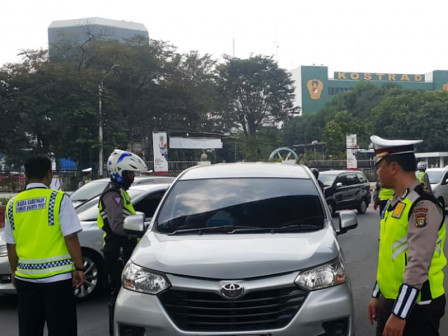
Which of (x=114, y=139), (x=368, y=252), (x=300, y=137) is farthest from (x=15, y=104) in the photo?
(x=300, y=137)

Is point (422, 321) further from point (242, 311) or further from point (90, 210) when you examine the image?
point (90, 210)

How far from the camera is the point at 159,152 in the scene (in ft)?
111

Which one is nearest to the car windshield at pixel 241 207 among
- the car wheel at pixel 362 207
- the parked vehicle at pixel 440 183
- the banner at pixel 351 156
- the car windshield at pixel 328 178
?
the car windshield at pixel 328 178

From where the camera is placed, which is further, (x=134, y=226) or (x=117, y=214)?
(x=117, y=214)

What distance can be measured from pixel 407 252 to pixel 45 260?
251cm

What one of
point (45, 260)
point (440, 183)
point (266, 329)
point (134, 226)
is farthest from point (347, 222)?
point (440, 183)

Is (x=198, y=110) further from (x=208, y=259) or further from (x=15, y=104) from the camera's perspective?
(x=208, y=259)

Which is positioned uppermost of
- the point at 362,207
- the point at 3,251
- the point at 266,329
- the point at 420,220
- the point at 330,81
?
the point at 330,81

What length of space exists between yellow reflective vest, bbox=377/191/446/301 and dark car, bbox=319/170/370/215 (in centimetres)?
1485

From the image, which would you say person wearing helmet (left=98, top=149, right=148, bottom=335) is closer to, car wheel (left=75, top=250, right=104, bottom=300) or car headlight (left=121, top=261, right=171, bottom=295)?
car headlight (left=121, top=261, right=171, bottom=295)

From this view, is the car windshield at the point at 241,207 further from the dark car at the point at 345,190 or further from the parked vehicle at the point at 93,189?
the dark car at the point at 345,190

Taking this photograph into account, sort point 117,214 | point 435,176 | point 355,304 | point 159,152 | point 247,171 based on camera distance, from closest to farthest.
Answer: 1. point 117,214
2. point 247,171
3. point 355,304
4. point 435,176
5. point 159,152

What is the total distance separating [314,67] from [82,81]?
272 ft

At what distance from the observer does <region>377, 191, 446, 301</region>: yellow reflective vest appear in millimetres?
2902
